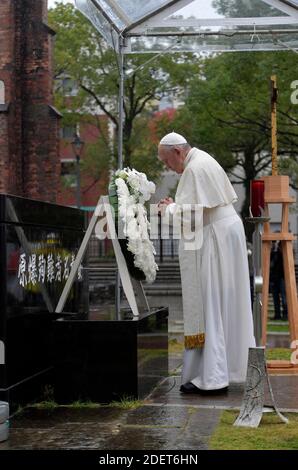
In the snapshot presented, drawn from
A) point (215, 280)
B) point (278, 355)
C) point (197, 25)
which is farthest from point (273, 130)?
point (278, 355)

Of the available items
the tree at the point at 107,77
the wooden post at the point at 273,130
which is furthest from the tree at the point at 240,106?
the wooden post at the point at 273,130

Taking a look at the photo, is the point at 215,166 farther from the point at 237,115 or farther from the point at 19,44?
the point at 237,115

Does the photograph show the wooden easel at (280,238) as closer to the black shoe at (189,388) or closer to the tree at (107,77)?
the black shoe at (189,388)

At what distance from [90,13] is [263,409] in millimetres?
5530

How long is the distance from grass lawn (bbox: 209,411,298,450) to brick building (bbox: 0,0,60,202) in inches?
669

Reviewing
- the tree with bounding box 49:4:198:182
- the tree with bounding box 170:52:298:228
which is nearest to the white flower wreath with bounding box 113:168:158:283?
the tree with bounding box 170:52:298:228

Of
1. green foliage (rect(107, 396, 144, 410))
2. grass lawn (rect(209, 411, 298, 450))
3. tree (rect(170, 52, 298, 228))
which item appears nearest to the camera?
grass lawn (rect(209, 411, 298, 450))

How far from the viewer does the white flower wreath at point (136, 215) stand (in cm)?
699

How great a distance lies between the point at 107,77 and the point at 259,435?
29.3 meters

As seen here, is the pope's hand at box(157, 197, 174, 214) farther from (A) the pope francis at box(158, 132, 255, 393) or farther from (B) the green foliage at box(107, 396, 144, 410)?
(B) the green foliage at box(107, 396, 144, 410)

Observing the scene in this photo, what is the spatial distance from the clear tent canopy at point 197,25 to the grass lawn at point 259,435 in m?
5.59

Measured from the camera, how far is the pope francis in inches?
278

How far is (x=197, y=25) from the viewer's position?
33.8ft

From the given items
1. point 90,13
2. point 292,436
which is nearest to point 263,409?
point 292,436
